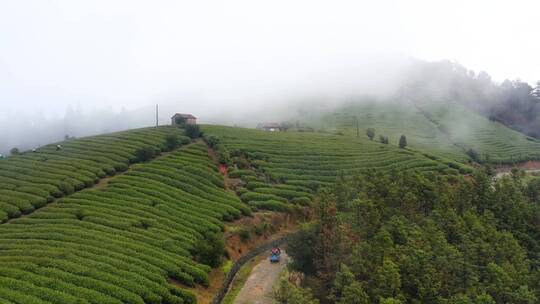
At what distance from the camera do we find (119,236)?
42.2 meters

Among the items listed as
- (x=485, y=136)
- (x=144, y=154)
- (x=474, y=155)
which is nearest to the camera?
(x=144, y=154)

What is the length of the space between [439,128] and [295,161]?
66.5m

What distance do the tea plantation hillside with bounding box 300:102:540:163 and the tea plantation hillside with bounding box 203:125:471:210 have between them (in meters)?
15.8

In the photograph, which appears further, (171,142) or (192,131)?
(192,131)

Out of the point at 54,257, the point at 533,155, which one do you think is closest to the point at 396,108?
the point at 533,155

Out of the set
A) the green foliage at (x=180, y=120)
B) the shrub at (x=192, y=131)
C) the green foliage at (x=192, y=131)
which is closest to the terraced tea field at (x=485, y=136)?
the green foliage at (x=192, y=131)

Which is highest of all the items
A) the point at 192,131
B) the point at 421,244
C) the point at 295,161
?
the point at 192,131

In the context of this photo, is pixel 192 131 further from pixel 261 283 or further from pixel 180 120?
pixel 261 283

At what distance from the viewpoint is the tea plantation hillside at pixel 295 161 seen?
6344 cm

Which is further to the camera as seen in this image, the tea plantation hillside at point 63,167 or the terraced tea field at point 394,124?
the terraced tea field at point 394,124

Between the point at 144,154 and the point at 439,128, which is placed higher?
the point at 439,128

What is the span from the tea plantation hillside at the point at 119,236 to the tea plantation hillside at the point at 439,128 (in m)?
56.2

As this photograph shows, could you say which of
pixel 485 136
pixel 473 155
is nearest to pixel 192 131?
pixel 473 155

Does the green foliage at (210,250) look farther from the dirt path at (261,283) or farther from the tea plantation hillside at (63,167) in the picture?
the tea plantation hillside at (63,167)
